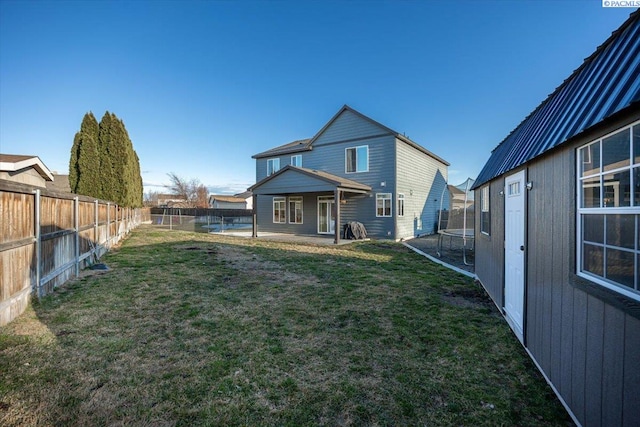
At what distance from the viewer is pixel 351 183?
580 inches

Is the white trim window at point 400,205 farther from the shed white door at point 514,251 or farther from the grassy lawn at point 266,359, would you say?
the shed white door at point 514,251

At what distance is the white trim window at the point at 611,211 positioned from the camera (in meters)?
1.74

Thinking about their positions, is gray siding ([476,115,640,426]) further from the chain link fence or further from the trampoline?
the chain link fence

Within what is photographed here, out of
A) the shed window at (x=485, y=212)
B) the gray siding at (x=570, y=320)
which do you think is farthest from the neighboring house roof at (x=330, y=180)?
the gray siding at (x=570, y=320)

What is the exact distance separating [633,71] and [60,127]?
2168 centimetres

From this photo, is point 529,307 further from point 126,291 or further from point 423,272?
point 126,291

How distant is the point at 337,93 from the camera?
707 inches

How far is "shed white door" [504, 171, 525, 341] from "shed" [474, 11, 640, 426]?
0.21 m

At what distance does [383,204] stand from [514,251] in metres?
11.5

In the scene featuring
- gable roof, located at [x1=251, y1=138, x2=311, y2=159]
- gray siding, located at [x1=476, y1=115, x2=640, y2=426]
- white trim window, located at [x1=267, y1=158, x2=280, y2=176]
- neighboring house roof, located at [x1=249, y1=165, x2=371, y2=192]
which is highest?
gable roof, located at [x1=251, y1=138, x2=311, y2=159]

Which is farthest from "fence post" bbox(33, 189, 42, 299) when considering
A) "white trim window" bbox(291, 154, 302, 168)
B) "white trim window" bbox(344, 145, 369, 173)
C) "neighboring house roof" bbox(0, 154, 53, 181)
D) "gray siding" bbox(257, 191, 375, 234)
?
"white trim window" bbox(291, 154, 302, 168)

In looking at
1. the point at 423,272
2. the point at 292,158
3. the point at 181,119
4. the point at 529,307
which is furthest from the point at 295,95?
the point at 529,307

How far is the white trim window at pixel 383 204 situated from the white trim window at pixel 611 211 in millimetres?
13133

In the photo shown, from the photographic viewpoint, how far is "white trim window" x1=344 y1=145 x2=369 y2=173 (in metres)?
16.0
